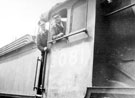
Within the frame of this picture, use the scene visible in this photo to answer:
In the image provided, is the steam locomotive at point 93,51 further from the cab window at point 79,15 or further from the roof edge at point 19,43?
the roof edge at point 19,43

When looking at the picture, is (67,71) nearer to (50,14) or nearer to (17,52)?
(50,14)

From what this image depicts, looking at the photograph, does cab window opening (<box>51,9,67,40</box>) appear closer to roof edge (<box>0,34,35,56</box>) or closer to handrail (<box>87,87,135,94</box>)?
roof edge (<box>0,34,35,56</box>)

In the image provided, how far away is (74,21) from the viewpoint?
13.9ft

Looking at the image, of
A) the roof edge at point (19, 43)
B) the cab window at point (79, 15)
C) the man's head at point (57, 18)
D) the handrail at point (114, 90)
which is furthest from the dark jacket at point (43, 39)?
the handrail at point (114, 90)

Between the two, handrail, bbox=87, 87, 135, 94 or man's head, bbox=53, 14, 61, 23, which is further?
man's head, bbox=53, 14, 61, 23

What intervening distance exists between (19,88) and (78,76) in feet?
11.4

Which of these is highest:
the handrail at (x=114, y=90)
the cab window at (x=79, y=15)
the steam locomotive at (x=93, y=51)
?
the cab window at (x=79, y=15)

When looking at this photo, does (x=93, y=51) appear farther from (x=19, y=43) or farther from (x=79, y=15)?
(x=19, y=43)

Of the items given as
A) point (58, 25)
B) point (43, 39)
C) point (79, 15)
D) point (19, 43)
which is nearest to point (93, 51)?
point (79, 15)

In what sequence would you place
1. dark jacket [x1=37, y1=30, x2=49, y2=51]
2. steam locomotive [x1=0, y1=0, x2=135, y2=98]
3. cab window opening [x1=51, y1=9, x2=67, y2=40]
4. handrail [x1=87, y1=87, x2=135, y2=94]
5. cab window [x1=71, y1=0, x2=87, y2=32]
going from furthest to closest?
dark jacket [x1=37, y1=30, x2=49, y2=51], cab window opening [x1=51, y1=9, x2=67, y2=40], cab window [x1=71, y1=0, x2=87, y2=32], steam locomotive [x1=0, y1=0, x2=135, y2=98], handrail [x1=87, y1=87, x2=135, y2=94]

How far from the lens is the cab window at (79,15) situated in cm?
404

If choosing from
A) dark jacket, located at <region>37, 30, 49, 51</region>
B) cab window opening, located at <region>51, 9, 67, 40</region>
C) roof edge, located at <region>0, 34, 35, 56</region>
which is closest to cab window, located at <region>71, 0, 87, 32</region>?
cab window opening, located at <region>51, 9, 67, 40</region>

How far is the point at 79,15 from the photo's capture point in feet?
13.7

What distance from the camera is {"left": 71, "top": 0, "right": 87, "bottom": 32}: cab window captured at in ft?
13.2
